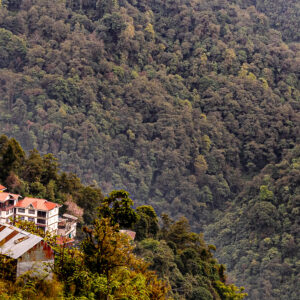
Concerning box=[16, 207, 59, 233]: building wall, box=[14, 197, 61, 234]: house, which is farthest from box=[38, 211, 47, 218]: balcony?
box=[16, 207, 59, 233]: building wall

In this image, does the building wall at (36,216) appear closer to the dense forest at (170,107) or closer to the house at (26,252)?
the house at (26,252)

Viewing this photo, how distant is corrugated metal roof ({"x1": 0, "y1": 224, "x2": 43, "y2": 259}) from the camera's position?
1107cm

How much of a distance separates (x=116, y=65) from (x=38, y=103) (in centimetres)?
1320

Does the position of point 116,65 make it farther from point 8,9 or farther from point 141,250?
point 141,250

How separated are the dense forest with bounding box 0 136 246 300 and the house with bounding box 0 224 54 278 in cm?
15

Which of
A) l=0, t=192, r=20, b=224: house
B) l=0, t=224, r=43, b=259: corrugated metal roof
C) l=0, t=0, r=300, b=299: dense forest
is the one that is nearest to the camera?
l=0, t=224, r=43, b=259: corrugated metal roof

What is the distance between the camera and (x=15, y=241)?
37.9 ft

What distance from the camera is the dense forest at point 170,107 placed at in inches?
2297

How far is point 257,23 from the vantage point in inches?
3322

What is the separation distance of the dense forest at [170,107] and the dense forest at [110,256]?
59.7 ft

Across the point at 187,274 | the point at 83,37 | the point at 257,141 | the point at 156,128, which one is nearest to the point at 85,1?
the point at 83,37

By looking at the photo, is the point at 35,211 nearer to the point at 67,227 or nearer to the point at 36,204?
the point at 36,204

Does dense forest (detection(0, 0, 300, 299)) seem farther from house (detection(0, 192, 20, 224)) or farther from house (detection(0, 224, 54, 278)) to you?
house (detection(0, 224, 54, 278))

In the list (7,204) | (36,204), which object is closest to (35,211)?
(36,204)
